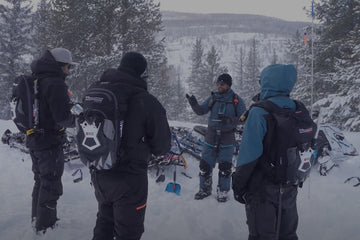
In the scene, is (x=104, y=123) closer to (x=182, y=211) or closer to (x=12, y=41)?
(x=182, y=211)

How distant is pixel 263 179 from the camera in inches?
101

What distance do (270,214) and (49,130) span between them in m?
2.66

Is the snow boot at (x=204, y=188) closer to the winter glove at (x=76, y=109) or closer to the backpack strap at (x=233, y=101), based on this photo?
the backpack strap at (x=233, y=101)

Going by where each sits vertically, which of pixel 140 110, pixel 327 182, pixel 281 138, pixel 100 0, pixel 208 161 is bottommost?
pixel 327 182

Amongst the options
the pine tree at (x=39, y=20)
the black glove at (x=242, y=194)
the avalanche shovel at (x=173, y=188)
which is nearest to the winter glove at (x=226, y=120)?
the avalanche shovel at (x=173, y=188)

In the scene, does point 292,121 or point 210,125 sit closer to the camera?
point 292,121

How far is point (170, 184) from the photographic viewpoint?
5.30m

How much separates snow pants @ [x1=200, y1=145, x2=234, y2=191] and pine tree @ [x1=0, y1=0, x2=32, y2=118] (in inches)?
866

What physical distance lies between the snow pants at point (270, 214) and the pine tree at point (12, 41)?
2405cm

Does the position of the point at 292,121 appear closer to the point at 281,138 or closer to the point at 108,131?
the point at 281,138

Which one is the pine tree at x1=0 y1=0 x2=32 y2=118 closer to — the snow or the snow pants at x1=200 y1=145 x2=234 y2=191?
the snow

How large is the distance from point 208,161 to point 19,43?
24.1m

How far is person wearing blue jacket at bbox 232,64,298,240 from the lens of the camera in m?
2.46

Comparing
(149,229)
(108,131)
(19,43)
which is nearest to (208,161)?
(149,229)
